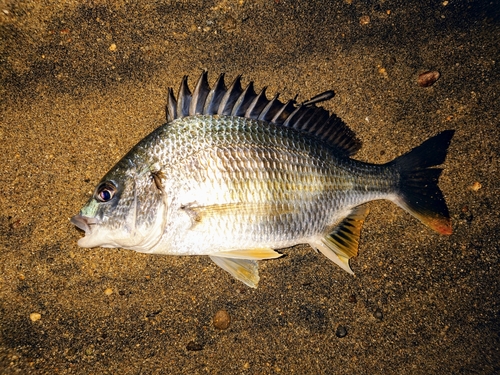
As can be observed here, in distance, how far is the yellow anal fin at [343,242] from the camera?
237 cm

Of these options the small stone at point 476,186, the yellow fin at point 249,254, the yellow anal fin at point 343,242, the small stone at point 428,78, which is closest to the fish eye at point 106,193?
the yellow fin at point 249,254

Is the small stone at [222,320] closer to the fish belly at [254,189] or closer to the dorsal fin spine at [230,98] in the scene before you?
the fish belly at [254,189]

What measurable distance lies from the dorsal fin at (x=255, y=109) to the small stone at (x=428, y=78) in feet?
2.64

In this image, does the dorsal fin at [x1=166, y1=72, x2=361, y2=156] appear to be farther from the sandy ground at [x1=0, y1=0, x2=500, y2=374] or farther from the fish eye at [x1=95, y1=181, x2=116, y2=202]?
the fish eye at [x1=95, y1=181, x2=116, y2=202]

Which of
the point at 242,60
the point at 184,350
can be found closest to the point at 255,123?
the point at 242,60

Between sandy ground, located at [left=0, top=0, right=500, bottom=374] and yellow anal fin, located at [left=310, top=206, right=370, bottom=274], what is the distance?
217 mm

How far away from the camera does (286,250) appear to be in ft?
8.48

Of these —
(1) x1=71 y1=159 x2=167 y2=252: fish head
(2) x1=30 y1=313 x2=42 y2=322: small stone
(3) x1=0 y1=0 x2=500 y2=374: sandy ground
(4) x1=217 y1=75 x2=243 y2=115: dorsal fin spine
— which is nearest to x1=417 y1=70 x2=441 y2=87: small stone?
(3) x1=0 y1=0 x2=500 y2=374: sandy ground

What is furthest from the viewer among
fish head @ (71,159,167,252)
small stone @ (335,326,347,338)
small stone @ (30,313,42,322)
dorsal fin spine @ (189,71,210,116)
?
small stone @ (335,326,347,338)

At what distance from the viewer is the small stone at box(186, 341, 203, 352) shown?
2.39m

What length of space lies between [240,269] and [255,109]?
1.15 m

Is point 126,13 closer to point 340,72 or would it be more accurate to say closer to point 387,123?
point 340,72

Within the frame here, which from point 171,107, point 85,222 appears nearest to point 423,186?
point 171,107

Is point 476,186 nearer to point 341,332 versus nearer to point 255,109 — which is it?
point 341,332
